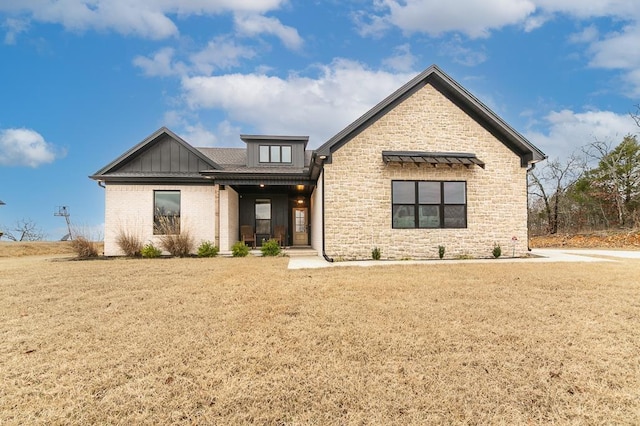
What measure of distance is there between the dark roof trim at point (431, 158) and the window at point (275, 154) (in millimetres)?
6108

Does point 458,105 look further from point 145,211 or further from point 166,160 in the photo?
point 145,211

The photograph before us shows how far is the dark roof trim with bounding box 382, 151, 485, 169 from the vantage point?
11250mm

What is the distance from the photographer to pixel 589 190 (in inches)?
886

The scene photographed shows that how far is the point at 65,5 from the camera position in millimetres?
10789

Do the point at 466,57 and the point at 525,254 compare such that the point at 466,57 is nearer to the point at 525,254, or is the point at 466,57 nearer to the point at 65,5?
the point at 525,254

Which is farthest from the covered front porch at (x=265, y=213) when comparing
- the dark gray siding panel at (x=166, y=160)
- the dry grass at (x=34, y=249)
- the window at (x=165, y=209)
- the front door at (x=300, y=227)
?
the dry grass at (x=34, y=249)

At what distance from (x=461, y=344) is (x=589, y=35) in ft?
65.9

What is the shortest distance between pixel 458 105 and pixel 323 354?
37.7 feet

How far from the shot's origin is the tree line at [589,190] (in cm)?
2062

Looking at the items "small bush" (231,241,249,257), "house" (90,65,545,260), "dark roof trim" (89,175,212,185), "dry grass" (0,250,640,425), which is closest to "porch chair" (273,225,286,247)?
"house" (90,65,545,260)

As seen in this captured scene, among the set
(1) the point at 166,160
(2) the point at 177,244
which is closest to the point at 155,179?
(1) the point at 166,160

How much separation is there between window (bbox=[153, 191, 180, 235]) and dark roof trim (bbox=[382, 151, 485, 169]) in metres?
9.19

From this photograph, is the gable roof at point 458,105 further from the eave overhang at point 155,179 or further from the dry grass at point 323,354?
the eave overhang at point 155,179

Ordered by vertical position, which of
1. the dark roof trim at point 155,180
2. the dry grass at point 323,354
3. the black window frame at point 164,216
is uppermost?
the dark roof trim at point 155,180
